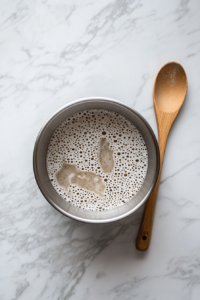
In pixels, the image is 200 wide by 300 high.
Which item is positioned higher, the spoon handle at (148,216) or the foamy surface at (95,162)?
the foamy surface at (95,162)

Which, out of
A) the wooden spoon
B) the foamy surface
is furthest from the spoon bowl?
the foamy surface

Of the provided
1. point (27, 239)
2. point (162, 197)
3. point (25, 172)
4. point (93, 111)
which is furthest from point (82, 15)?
point (27, 239)

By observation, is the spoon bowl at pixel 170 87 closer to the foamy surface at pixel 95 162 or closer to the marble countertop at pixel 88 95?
the marble countertop at pixel 88 95

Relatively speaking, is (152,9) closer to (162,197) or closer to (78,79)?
(78,79)

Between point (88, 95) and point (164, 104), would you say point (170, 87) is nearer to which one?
point (164, 104)

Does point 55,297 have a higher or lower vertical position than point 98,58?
lower

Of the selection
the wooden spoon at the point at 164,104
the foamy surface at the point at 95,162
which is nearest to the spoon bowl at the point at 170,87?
the wooden spoon at the point at 164,104

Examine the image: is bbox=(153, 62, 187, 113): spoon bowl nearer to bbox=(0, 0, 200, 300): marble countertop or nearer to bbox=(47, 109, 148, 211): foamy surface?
bbox=(0, 0, 200, 300): marble countertop
